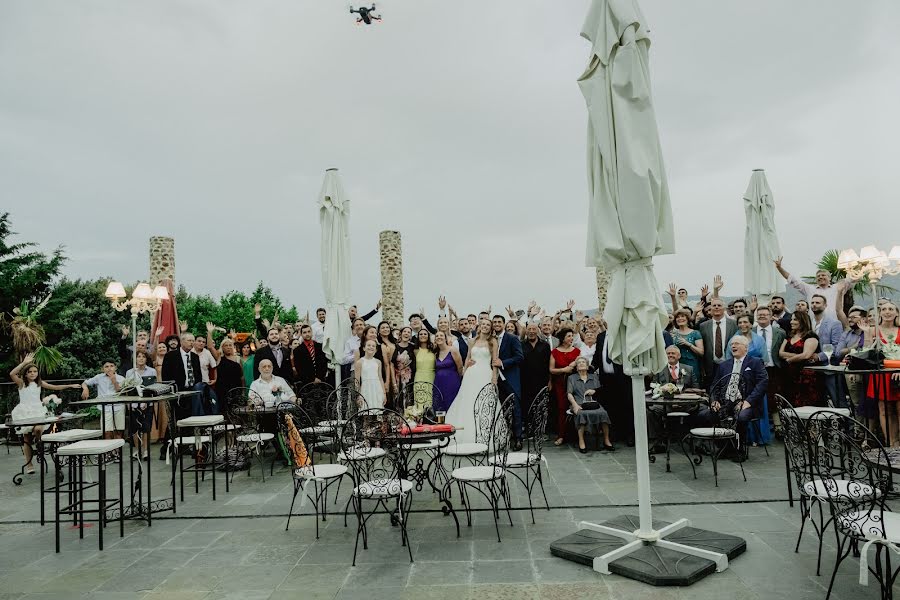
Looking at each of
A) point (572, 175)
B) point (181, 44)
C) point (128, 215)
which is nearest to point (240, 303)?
point (128, 215)

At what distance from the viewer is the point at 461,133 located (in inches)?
488

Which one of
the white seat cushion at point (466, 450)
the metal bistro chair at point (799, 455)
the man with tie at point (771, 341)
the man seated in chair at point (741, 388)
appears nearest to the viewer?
the metal bistro chair at point (799, 455)

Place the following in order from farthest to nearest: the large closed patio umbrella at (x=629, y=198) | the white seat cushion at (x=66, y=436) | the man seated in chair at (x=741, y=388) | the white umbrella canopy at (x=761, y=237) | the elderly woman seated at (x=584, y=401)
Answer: the white umbrella canopy at (x=761, y=237) → the elderly woman seated at (x=584, y=401) → the man seated in chair at (x=741, y=388) → the white seat cushion at (x=66, y=436) → the large closed patio umbrella at (x=629, y=198)

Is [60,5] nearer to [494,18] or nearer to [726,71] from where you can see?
[494,18]

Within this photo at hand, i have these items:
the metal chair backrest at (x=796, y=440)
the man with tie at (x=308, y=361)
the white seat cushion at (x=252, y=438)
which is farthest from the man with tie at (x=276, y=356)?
the metal chair backrest at (x=796, y=440)

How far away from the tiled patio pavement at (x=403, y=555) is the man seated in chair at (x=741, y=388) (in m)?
0.82

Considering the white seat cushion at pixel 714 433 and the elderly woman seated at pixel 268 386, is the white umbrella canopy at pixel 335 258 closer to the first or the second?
the elderly woman seated at pixel 268 386

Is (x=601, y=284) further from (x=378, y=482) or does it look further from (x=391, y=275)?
(x=378, y=482)

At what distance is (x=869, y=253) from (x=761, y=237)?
241 cm

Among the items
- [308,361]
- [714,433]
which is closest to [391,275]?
[308,361]

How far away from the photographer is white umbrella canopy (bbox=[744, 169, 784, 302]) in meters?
9.12

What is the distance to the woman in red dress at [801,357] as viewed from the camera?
733 cm

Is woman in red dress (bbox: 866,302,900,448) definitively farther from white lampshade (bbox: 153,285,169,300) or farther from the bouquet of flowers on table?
white lampshade (bbox: 153,285,169,300)

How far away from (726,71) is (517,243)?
201 inches
